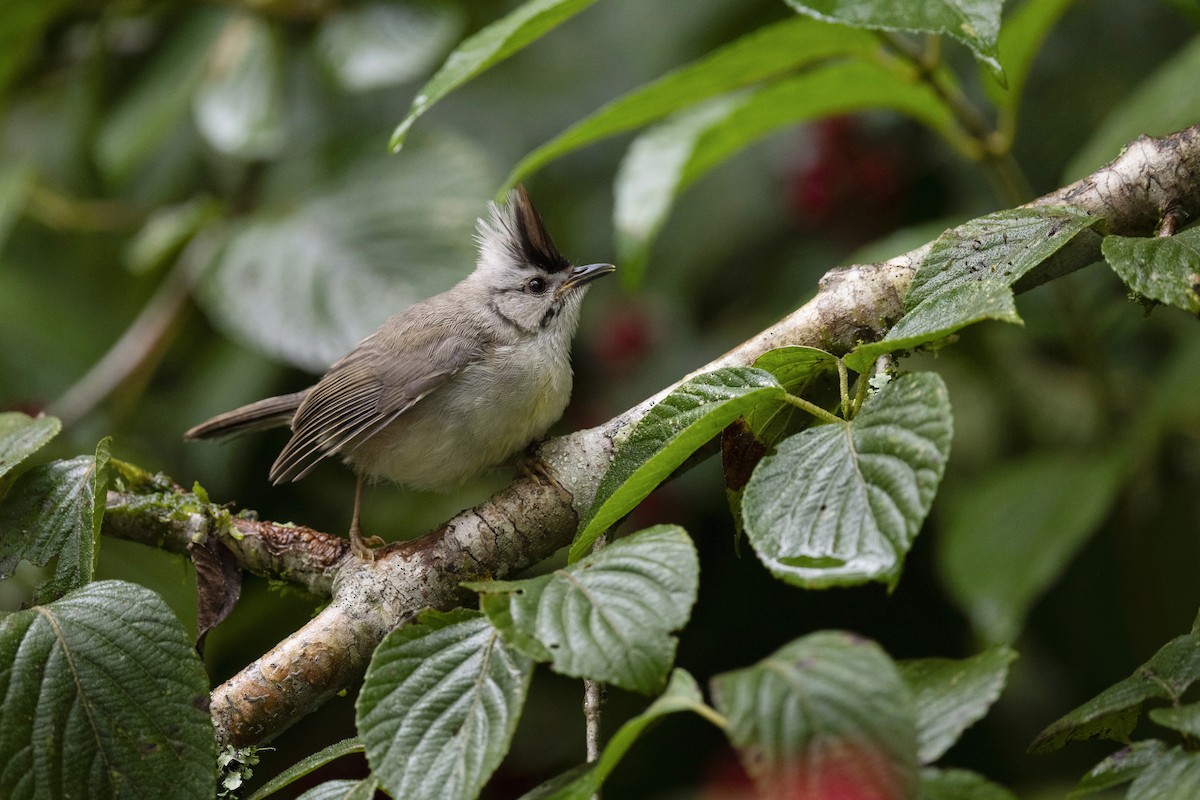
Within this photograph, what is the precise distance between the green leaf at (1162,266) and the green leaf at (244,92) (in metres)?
2.72

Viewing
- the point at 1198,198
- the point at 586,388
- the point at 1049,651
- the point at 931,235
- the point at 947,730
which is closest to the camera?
the point at 947,730

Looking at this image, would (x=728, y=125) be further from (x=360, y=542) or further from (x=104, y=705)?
(x=104, y=705)

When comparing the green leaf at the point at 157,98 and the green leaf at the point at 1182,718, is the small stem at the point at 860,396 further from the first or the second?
the green leaf at the point at 157,98

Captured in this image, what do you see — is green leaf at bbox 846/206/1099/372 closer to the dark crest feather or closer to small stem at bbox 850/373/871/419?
small stem at bbox 850/373/871/419

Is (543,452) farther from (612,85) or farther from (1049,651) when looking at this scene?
(612,85)

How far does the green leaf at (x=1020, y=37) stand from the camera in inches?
98.8

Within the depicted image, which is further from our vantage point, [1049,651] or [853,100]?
[1049,651]

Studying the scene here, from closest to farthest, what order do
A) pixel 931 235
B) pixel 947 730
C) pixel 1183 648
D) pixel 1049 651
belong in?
1. pixel 947 730
2. pixel 1183 648
3. pixel 931 235
4. pixel 1049 651

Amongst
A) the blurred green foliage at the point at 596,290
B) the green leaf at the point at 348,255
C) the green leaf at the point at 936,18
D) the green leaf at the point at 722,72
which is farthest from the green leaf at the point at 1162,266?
the green leaf at the point at 348,255

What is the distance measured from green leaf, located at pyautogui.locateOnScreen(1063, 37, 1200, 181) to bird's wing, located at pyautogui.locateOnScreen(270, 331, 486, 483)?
1.54 metres

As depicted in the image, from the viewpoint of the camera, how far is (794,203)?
3730 mm

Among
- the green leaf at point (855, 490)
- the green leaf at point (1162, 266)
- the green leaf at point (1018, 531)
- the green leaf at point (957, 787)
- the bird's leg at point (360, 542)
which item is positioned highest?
the green leaf at point (1162, 266)

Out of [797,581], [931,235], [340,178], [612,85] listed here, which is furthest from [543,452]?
[612,85]

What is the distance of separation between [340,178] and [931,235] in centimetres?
186
